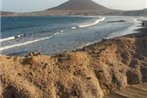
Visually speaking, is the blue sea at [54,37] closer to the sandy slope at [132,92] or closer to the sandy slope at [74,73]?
the sandy slope at [74,73]

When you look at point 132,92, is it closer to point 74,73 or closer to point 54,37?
point 74,73

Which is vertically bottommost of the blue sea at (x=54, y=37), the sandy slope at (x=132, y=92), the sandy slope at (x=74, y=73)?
the blue sea at (x=54, y=37)

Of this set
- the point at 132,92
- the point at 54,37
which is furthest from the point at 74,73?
the point at 54,37

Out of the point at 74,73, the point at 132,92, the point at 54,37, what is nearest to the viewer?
the point at 74,73

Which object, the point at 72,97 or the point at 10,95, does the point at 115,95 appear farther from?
the point at 10,95

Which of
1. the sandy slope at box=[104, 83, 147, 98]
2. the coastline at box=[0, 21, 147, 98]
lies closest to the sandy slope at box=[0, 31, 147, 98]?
the coastline at box=[0, 21, 147, 98]

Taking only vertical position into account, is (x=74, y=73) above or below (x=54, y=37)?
above

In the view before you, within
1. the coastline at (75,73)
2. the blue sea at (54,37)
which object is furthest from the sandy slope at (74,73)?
the blue sea at (54,37)

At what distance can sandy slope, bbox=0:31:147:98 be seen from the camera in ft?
34.5

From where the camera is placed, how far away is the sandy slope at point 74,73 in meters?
10.5

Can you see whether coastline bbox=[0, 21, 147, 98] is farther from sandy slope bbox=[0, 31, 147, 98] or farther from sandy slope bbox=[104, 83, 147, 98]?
sandy slope bbox=[104, 83, 147, 98]

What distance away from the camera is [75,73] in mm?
11891

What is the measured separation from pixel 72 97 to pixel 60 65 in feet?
3.69

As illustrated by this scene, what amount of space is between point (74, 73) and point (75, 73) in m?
0.03
